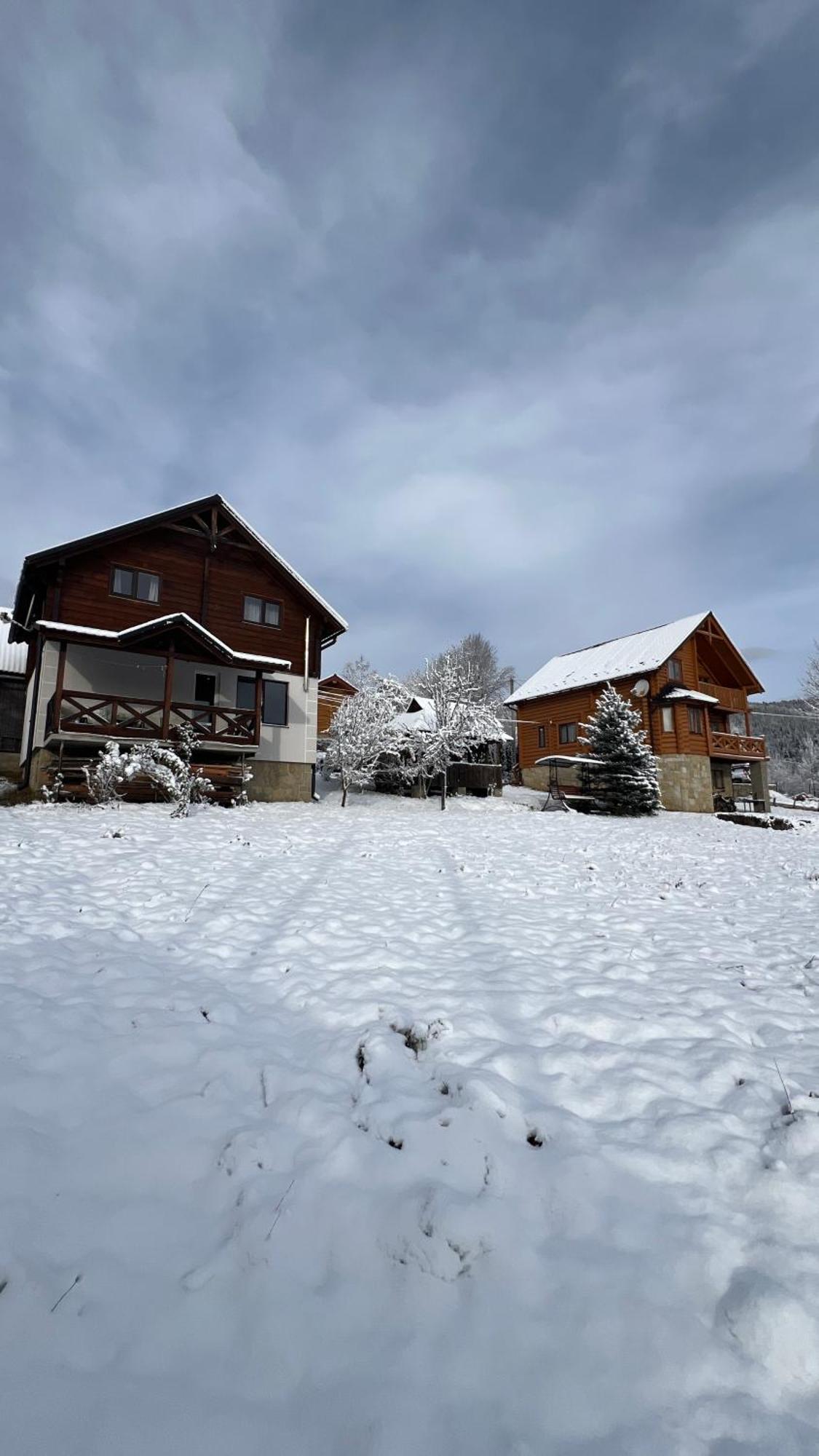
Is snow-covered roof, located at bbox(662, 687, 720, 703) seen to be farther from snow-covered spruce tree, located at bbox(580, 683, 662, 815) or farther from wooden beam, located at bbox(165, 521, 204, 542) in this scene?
wooden beam, located at bbox(165, 521, 204, 542)

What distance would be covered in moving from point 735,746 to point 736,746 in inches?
5.3

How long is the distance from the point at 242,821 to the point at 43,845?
16.8ft

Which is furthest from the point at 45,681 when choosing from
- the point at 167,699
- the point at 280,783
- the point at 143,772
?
the point at 280,783

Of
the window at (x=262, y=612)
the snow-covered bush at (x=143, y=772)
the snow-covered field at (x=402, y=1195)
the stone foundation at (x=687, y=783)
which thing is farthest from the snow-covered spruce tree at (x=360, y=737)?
the snow-covered field at (x=402, y=1195)

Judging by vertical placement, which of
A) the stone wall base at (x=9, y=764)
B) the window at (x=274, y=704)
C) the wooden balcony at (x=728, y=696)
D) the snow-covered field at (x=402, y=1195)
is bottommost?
the snow-covered field at (x=402, y=1195)

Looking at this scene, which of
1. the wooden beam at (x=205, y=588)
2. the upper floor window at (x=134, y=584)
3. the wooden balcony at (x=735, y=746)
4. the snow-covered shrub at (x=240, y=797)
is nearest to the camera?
the snow-covered shrub at (x=240, y=797)

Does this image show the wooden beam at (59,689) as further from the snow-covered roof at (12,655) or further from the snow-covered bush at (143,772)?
the snow-covered roof at (12,655)

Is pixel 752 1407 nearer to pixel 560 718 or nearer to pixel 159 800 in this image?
pixel 159 800

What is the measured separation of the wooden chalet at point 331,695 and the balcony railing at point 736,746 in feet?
60.5

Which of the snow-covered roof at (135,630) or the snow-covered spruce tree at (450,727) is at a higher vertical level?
the snow-covered roof at (135,630)

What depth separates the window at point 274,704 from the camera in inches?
790

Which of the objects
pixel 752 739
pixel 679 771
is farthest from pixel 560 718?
pixel 752 739

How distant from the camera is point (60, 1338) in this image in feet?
6.14

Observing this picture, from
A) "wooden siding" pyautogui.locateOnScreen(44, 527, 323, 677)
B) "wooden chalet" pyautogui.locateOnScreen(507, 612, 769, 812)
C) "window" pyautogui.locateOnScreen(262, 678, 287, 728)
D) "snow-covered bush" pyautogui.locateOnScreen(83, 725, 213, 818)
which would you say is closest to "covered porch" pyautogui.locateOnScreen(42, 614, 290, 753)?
"window" pyautogui.locateOnScreen(262, 678, 287, 728)
